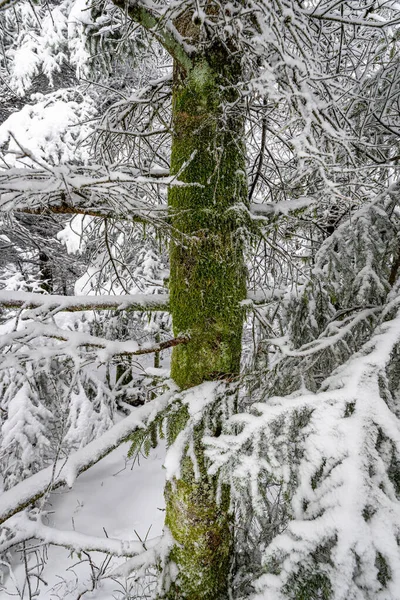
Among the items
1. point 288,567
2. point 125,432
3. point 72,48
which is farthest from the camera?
point 72,48

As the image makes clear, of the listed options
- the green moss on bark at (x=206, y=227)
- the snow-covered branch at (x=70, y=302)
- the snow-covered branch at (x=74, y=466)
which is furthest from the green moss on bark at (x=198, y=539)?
the snow-covered branch at (x=70, y=302)

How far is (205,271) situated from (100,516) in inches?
242

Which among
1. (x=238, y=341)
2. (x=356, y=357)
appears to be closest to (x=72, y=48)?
(x=238, y=341)

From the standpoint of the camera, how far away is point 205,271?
229 centimetres

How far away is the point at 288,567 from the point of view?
4.24ft

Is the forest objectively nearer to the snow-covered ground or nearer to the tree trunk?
the tree trunk

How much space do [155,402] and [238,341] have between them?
27.1 inches

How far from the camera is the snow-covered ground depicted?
197 inches

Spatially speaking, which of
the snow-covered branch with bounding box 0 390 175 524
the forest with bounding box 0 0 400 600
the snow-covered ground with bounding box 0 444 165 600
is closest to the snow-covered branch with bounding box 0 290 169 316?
the forest with bounding box 0 0 400 600

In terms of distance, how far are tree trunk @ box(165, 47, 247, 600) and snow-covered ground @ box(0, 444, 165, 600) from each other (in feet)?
8.52

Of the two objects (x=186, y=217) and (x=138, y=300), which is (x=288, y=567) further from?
(x=186, y=217)

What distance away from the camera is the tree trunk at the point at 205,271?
7.28 ft

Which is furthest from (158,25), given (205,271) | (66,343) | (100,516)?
(100,516)

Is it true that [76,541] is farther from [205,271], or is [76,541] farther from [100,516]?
[100,516]
